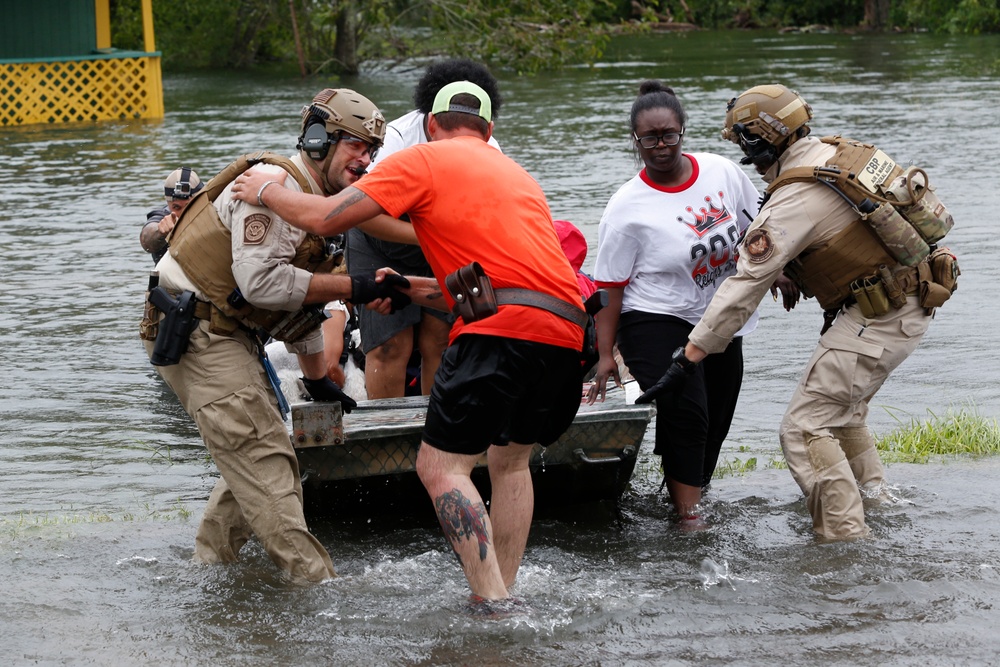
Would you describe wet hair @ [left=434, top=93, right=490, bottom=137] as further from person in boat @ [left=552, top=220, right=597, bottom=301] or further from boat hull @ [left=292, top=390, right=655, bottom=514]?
person in boat @ [left=552, top=220, right=597, bottom=301]

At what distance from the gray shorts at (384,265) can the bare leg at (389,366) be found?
0.05 meters

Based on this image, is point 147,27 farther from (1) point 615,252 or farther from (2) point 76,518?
(1) point 615,252

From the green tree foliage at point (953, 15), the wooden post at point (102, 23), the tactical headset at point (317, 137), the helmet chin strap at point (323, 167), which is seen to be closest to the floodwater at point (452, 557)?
the helmet chin strap at point (323, 167)

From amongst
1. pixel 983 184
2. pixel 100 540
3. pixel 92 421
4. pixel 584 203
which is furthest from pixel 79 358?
pixel 983 184

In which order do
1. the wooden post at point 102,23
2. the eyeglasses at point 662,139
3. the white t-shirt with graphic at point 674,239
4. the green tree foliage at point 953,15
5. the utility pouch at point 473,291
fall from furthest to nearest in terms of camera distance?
the green tree foliage at point 953,15 → the wooden post at point 102,23 → the white t-shirt with graphic at point 674,239 → the eyeglasses at point 662,139 → the utility pouch at point 473,291

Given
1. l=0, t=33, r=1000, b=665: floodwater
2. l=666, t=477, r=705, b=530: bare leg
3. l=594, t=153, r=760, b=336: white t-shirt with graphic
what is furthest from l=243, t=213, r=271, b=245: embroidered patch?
l=666, t=477, r=705, b=530: bare leg

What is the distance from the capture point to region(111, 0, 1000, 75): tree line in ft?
95.1

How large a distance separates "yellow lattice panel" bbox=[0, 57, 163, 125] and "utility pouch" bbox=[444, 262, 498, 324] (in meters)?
22.1

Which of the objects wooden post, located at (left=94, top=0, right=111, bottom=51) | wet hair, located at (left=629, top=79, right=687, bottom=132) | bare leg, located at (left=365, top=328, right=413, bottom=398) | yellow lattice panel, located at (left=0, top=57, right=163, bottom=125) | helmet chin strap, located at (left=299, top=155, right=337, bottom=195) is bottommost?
yellow lattice panel, located at (left=0, top=57, right=163, bottom=125)

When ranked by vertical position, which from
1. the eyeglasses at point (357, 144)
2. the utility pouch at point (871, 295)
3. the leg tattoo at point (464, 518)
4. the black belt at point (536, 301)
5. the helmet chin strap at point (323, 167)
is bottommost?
the leg tattoo at point (464, 518)

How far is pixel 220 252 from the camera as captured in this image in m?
5.03

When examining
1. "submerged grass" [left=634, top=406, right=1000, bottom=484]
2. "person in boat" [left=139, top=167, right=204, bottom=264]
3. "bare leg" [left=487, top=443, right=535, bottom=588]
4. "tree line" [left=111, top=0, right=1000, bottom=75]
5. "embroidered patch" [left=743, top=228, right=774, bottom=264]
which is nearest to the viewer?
"bare leg" [left=487, top=443, right=535, bottom=588]

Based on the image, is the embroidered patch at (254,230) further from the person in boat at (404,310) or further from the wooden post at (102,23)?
the wooden post at (102,23)

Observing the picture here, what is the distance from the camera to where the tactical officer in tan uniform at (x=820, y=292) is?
5352mm
